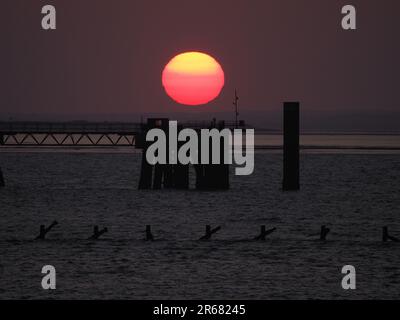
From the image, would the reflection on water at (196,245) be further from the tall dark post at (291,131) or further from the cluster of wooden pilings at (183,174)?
the tall dark post at (291,131)

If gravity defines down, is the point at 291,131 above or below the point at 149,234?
above

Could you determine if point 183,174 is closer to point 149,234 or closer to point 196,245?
point 149,234

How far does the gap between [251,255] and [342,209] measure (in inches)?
992

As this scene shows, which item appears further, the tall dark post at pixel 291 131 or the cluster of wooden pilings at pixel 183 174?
the cluster of wooden pilings at pixel 183 174

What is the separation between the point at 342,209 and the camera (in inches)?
2370

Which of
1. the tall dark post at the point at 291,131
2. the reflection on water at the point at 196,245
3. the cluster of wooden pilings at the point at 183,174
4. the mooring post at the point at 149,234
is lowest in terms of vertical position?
the reflection on water at the point at 196,245

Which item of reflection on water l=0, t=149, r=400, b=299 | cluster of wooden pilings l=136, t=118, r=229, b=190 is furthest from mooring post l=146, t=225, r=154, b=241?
cluster of wooden pilings l=136, t=118, r=229, b=190

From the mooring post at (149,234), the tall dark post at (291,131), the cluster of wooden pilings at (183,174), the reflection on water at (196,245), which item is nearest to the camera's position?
the reflection on water at (196,245)

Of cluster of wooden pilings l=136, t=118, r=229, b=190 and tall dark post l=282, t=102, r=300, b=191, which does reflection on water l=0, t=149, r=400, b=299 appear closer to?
cluster of wooden pilings l=136, t=118, r=229, b=190

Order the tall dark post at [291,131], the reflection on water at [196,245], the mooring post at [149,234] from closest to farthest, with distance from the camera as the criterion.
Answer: the reflection on water at [196,245] → the mooring post at [149,234] → the tall dark post at [291,131]

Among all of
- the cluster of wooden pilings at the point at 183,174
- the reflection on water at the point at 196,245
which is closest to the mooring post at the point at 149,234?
the reflection on water at the point at 196,245

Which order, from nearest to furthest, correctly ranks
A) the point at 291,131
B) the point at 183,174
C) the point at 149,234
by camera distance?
the point at 149,234 → the point at 291,131 → the point at 183,174

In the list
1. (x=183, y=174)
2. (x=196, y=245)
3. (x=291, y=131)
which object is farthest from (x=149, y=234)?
(x=183, y=174)
